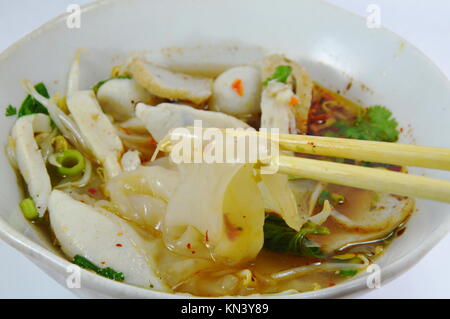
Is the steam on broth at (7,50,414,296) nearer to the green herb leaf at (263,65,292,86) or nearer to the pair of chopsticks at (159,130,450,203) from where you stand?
the green herb leaf at (263,65,292,86)

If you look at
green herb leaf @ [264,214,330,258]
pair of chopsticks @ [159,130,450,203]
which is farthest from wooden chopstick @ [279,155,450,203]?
green herb leaf @ [264,214,330,258]

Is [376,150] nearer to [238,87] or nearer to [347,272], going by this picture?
[347,272]

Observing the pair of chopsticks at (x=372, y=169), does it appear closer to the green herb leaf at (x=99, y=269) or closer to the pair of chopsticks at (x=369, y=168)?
the pair of chopsticks at (x=369, y=168)

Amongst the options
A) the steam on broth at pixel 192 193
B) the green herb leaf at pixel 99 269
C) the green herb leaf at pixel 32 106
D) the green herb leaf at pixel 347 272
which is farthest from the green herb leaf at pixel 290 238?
the green herb leaf at pixel 32 106

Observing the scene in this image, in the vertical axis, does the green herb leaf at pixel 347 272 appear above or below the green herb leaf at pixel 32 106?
below

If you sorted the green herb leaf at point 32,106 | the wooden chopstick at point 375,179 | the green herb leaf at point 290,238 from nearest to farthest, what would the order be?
the wooden chopstick at point 375,179 → the green herb leaf at point 290,238 → the green herb leaf at point 32,106
